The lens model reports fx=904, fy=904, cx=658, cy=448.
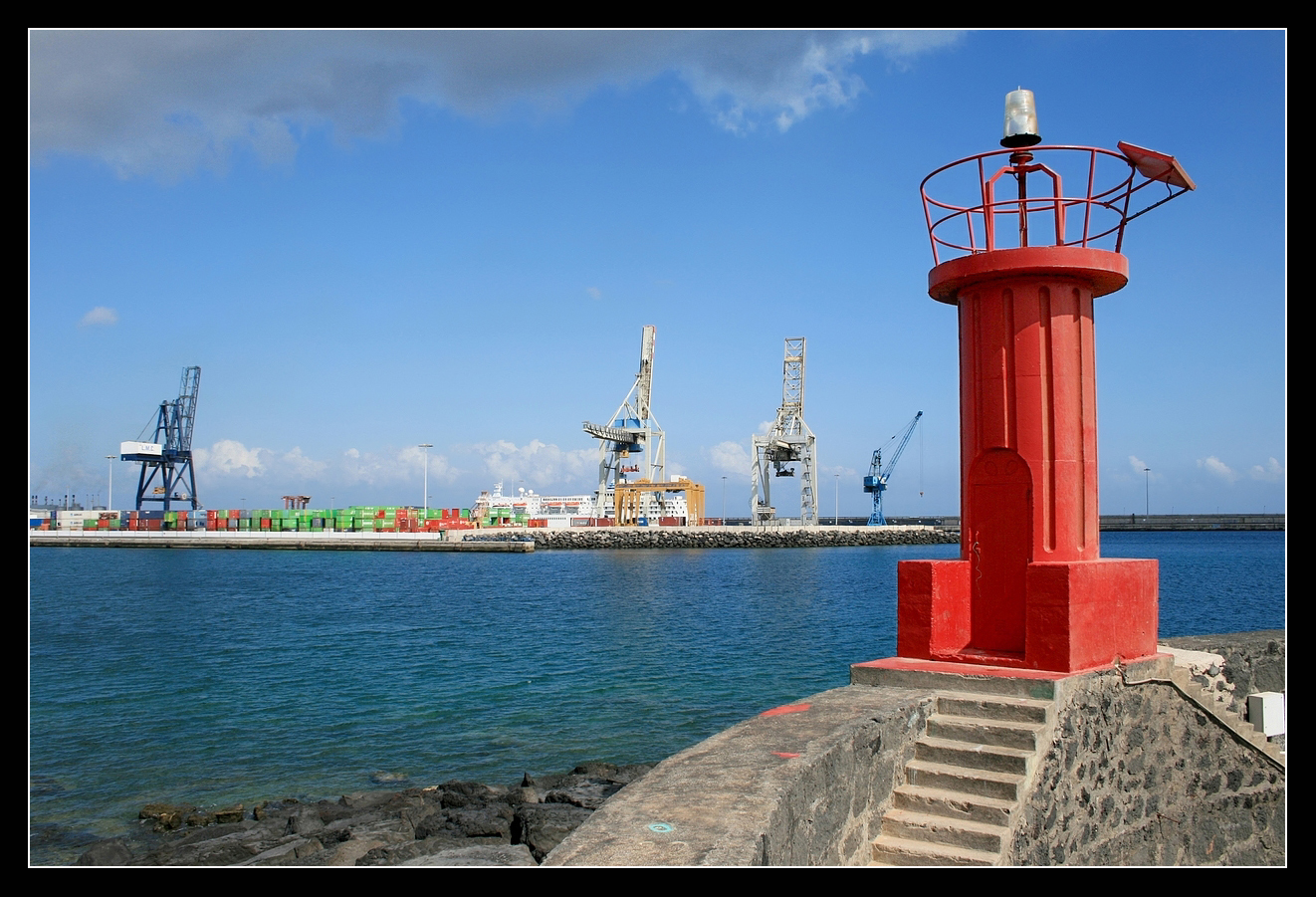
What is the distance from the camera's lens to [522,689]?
13891mm

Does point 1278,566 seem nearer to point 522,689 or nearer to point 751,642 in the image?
point 751,642

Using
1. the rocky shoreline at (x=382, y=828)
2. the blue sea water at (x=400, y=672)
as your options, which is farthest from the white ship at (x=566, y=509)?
the rocky shoreline at (x=382, y=828)

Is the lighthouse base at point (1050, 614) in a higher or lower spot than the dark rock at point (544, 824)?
higher

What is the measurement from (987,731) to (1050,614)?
803mm

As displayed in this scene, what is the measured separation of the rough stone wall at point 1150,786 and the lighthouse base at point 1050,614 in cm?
23

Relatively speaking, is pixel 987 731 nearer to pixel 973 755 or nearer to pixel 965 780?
pixel 973 755

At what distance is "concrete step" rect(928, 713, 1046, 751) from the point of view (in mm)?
4480

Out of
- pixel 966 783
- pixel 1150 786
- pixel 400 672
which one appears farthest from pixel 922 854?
pixel 400 672

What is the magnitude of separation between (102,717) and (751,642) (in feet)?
37.8

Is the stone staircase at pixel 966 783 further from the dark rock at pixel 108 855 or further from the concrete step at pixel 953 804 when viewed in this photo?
the dark rock at pixel 108 855

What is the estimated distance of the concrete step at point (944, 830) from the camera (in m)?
4.14

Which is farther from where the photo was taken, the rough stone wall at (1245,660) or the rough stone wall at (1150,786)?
the rough stone wall at (1245,660)

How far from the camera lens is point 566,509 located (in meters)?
90.6
